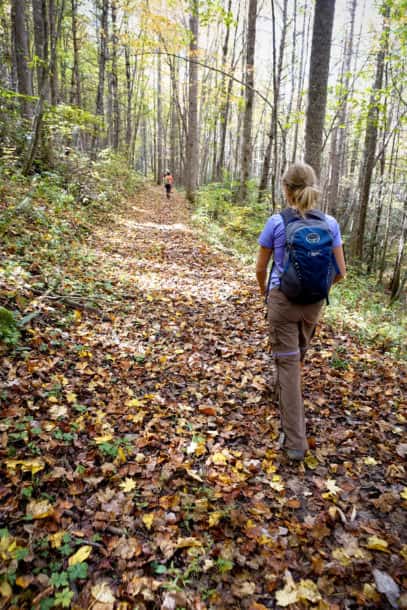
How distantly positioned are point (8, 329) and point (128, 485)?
233 centimetres

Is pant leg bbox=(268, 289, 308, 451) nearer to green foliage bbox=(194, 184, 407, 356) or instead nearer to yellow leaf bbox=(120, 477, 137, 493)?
yellow leaf bbox=(120, 477, 137, 493)

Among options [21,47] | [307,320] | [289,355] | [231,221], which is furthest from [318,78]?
[21,47]

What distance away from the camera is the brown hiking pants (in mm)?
3107

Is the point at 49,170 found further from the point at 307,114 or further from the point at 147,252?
the point at 307,114

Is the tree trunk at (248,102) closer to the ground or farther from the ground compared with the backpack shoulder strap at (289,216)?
farther from the ground

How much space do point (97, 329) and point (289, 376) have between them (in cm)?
300

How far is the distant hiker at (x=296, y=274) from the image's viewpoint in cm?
282

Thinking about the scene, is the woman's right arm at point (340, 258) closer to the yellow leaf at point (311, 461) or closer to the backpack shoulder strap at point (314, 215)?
the backpack shoulder strap at point (314, 215)

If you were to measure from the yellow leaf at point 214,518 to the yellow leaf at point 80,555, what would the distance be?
0.84 meters

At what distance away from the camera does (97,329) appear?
5.03 m

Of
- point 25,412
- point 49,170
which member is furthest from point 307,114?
point 49,170

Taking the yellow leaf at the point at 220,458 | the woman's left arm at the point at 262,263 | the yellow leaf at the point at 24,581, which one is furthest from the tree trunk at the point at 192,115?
the yellow leaf at the point at 24,581

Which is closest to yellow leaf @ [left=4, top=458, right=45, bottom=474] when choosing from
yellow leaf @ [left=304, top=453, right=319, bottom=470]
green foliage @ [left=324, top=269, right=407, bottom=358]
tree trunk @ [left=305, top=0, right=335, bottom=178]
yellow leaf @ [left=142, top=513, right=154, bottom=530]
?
yellow leaf @ [left=142, top=513, right=154, bottom=530]

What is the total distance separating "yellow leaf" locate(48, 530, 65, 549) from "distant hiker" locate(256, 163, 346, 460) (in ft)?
6.33
